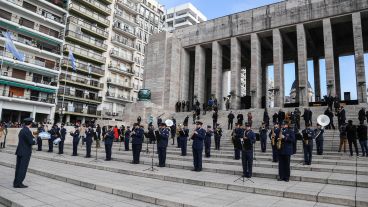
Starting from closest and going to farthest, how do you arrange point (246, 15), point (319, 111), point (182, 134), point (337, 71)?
1. point (182, 134)
2. point (319, 111)
3. point (246, 15)
4. point (337, 71)

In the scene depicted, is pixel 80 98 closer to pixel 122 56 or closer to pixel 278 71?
pixel 122 56

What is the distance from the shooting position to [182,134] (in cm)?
1409

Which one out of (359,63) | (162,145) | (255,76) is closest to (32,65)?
(255,76)

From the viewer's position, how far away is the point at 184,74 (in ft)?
115

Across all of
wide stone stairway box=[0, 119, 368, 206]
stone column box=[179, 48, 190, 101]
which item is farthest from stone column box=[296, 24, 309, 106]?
wide stone stairway box=[0, 119, 368, 206]

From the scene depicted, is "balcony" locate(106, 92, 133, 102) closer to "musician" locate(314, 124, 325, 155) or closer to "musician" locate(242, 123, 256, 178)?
"musician" locate(314, 124, 325, 155)

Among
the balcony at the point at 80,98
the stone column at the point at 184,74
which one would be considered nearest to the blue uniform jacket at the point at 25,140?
the stone column at the point at 184,74

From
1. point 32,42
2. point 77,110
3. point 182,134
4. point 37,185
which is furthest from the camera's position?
point 77,110

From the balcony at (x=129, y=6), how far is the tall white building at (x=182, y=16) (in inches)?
1000

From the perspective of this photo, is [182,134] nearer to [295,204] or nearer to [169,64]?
[295,204]

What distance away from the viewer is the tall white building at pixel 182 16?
3278 inches

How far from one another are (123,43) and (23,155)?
48505mm

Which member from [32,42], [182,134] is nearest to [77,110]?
[32,42]

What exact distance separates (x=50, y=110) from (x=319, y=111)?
36.0 metres
